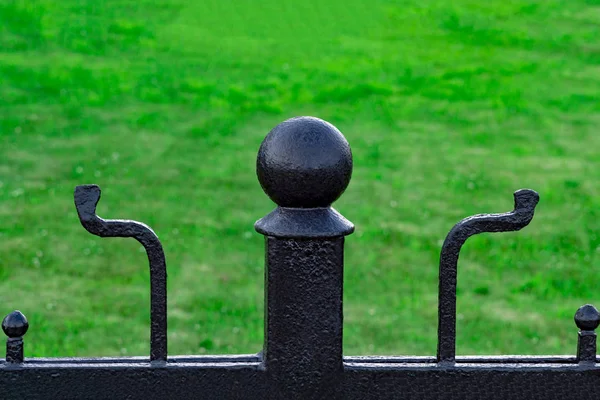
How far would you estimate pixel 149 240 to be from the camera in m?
1.69

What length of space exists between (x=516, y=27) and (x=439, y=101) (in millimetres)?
3790

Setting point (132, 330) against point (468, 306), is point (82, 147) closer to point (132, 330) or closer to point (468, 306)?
point (132, 330)

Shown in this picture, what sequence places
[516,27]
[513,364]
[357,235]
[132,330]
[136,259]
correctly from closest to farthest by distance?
1. [513,364]
2. [132,330]
3. [136,259]
4. [357,235]
5. [516,27]

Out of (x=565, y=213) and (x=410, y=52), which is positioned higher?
(x=410, y=52)

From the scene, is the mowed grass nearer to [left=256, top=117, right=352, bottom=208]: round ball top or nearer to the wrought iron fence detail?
the wrought iron fence detail

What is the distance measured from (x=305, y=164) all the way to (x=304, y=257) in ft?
0.51

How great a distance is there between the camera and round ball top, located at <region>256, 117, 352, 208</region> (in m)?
1.64

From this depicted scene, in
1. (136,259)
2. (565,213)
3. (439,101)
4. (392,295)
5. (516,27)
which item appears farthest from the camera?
(516,27)

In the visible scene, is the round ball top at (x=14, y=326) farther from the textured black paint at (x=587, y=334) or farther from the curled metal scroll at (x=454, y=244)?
the textured black paint at (x=587, y=334)

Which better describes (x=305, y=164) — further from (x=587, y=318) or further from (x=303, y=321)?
(x=587, y=318)

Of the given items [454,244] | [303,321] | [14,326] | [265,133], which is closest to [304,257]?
[303,321]

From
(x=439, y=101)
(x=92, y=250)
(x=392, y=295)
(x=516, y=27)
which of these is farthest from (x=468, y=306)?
(x=516, y=27)

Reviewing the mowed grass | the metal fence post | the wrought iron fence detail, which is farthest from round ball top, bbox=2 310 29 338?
the mowed grass

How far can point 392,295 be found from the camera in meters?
6.29
